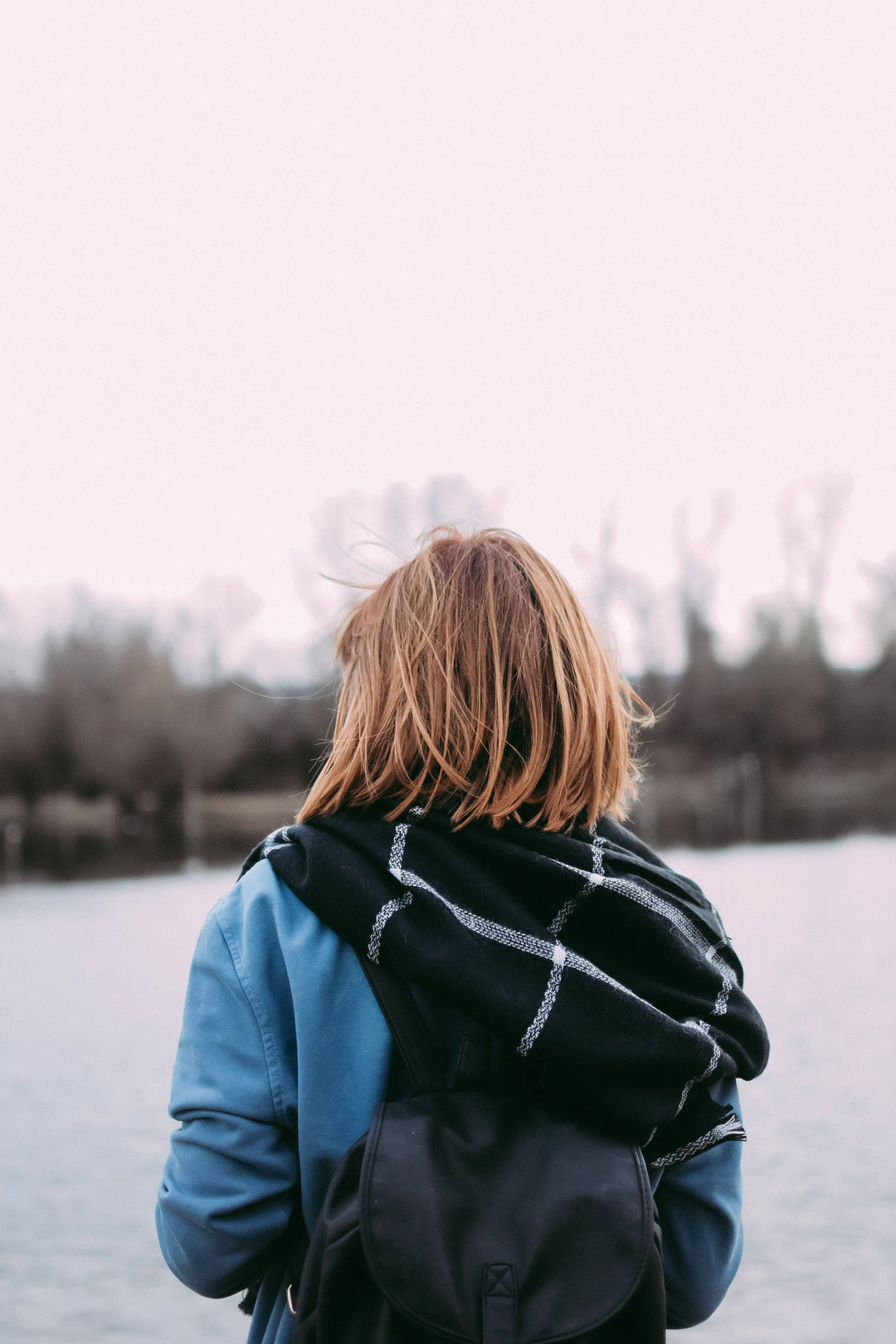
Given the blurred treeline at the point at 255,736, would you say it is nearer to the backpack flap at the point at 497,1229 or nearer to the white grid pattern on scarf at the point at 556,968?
the white grid pattern on scarf at the point at 556,968

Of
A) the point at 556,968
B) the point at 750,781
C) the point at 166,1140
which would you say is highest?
the point at 556,968

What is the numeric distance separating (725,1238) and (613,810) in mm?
489

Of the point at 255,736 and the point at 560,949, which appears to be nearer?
the point at 560,949

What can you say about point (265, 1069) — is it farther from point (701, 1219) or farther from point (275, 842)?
point (701, 1219)

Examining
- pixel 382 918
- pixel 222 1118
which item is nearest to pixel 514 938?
pixel 382 918

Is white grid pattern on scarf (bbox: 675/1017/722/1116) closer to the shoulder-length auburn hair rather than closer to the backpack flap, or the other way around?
the backpack flap

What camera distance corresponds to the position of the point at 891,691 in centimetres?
4934

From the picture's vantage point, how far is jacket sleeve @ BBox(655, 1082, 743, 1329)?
1.31 m

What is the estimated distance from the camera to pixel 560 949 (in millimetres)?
1172

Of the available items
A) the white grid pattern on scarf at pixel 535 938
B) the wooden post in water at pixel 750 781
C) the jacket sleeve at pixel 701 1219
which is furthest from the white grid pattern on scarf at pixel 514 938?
the wooden post in water at pixel 750 781

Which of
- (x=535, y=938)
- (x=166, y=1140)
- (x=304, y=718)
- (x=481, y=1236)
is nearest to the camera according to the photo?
(x=481, y=1236)

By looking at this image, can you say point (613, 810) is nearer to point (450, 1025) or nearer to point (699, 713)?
point (450, 1025)

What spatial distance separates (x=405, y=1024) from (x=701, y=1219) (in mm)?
434

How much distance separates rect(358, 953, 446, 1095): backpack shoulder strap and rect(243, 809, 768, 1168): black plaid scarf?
0.03 meters
